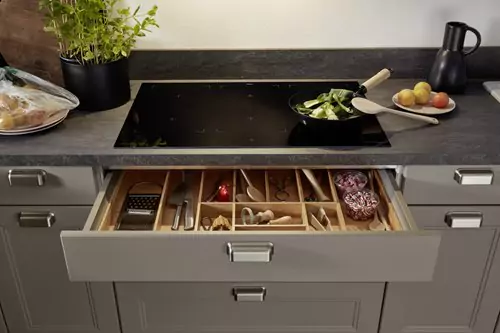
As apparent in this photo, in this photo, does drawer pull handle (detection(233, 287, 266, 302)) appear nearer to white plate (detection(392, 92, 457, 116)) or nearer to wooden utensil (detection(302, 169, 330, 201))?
wooden utensil (detection(302, 169, 330, 201))

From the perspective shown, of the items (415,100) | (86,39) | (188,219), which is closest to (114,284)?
(188,219)

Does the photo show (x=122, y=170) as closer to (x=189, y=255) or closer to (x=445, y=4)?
(x=189, y=255)

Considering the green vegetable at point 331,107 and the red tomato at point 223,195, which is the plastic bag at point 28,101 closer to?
the red tomato at point 223,195

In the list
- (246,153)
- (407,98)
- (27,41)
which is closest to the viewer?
(246,153)

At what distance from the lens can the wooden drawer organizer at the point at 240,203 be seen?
54.7 inches

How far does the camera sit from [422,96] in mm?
1601

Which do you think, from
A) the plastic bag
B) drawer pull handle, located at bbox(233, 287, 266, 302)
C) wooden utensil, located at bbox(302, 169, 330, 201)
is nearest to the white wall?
the plastic bag

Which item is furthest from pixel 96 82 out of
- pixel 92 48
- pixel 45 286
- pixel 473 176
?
pixel 473 176

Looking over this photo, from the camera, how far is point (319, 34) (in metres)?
1.81

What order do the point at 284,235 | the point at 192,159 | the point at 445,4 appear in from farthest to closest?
the point at 445,4 → the point at 192,159 → the point at 284,235

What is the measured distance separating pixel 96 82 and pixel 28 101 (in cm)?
19

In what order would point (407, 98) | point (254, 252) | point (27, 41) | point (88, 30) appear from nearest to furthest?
point (254, 252) → point (88, 30) → point (407, 98) → point (27, 41)

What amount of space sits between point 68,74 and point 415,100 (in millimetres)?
1025

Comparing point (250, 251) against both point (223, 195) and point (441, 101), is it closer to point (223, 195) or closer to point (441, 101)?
point (223, 195)
